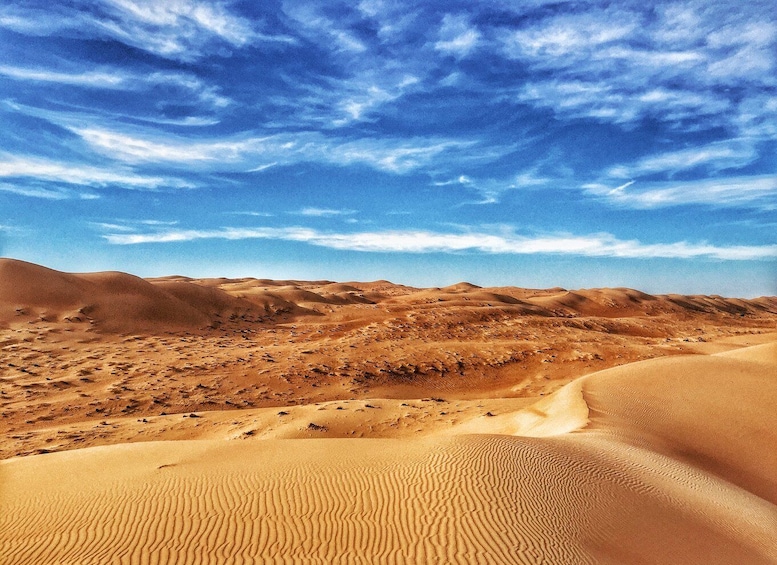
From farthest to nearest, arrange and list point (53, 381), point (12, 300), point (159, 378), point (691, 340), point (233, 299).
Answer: point (233, 299) → point (691, 340) → point (12, 300) → point (159, 378) → point (53, 381)

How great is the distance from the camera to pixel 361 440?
1066 centimetres

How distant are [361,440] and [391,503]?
12.4 ft

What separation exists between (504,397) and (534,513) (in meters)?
13.6

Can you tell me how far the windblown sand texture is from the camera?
20.6 ft

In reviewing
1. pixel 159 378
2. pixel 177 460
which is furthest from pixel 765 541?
pixel 159 378

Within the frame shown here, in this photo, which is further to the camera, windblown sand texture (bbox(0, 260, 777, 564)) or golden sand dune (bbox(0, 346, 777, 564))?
windblown sand texture (bbox(0, 260, 777, 564))

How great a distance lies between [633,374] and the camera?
18312 mm

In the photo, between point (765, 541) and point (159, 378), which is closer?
point (765, 541)

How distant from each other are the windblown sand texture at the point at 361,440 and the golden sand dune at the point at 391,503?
0.04 meters

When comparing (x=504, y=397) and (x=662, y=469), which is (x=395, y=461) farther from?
(x=504, y=397)

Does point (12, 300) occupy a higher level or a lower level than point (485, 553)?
higher

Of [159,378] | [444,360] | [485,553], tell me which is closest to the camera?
[485,553]

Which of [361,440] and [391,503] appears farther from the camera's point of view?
[361,440]

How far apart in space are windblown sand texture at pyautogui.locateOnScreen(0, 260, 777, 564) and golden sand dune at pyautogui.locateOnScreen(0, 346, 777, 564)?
41 millimetres
